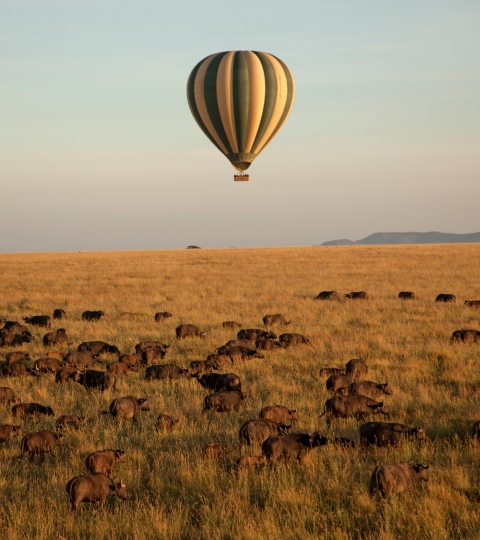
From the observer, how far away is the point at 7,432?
970 cm

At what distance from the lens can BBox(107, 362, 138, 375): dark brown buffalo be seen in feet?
46.9

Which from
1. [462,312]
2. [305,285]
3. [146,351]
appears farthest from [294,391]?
[305,285]

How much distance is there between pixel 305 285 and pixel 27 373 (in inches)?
964

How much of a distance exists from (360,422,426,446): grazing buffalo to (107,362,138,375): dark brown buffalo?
22.3 feet

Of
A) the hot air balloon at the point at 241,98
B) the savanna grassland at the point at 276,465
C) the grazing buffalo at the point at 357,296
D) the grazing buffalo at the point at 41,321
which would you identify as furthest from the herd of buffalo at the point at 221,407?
the hot air balloon at the point at 241,98

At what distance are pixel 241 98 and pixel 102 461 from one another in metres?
38.3

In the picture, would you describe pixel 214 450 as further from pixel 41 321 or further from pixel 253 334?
pixel 41 321

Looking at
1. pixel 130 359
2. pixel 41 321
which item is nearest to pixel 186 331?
pixel 130 359

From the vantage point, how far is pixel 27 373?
46.5 ft

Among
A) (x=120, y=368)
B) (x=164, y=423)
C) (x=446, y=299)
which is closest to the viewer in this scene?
(x=164, y=423)

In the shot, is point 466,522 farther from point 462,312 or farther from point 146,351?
point 462,312

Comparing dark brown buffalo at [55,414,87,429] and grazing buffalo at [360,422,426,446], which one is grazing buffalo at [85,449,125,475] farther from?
grazing buffalo at [360,422,426,446]

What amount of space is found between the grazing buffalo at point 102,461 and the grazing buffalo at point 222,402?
3047 millimetres

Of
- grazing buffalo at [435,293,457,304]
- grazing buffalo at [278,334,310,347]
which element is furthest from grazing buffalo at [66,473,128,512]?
grazing buffalo at [435,293,457,304]
